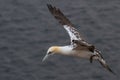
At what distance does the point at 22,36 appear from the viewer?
118 feet

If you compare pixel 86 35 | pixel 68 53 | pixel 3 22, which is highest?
pixel 3 22

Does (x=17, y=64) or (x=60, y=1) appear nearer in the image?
(x=17, y=64)

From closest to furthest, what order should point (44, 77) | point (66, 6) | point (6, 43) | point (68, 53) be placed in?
point (68, 53), point (44, 77), point (6, 43), point (66, 6)

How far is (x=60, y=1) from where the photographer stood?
130 feet

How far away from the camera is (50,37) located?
3597 cm

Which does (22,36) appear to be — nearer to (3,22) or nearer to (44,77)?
(3,22)

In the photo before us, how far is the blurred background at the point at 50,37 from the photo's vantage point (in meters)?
33.0

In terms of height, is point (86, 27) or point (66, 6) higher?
point (66, 6)

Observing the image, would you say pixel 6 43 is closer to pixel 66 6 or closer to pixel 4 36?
pixel 4 36

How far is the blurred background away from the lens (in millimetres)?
33031

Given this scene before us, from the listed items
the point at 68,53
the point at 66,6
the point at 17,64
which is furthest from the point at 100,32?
the point at 68,53

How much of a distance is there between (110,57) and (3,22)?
29.3 ft

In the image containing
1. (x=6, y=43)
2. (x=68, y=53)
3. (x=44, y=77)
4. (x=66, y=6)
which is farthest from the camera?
(x=66, y=6)

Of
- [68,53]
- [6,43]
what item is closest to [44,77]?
[6,43]
